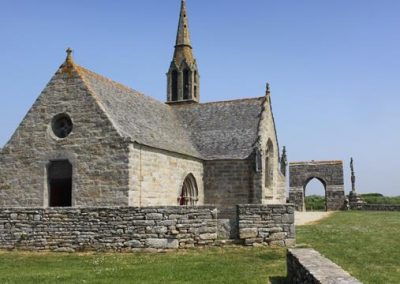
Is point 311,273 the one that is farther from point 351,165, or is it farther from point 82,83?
point 351,165

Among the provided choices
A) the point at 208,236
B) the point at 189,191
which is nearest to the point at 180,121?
the point at 189,191

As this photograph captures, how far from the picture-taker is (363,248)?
13453 mm

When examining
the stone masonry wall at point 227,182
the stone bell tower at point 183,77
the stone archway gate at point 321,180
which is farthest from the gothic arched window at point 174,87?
the stone archway gate at point 321,180

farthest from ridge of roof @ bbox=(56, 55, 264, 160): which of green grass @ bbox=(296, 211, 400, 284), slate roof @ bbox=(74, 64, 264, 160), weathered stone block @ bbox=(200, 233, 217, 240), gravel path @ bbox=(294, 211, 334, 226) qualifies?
green grass @ bbox=(296, 211, 400, 284)

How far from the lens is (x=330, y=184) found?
40.9 metres

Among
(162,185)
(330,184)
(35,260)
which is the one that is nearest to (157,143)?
(162,185)

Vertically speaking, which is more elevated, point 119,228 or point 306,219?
point 119,228

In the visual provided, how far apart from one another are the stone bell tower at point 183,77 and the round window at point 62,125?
14.1 meters

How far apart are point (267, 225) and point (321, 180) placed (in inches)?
1148

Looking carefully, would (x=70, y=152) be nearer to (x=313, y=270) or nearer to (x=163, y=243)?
(x=163, y=243)

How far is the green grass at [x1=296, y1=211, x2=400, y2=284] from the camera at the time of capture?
9994 millimetres

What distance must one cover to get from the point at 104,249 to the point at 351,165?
34.2 m

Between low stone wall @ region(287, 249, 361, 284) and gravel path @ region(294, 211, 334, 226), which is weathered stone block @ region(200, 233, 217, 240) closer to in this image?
low stone wall @ region(287, 249, 361, 284)

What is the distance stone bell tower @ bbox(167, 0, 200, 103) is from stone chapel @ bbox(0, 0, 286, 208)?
27.4 feet
